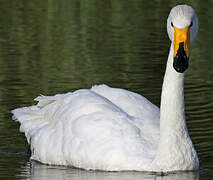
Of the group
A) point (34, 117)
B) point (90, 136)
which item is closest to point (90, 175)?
point (90, 136)

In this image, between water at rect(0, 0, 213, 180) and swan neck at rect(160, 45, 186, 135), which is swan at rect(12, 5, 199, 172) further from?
water at rect(0, 0, 213, 180)

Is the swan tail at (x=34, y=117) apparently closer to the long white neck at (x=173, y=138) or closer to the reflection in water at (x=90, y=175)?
the reflection in water at (x=90, y=175)

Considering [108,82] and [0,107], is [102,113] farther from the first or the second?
[108,82]

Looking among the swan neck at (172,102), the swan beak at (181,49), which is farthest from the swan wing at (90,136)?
the swan beak at (181,49)

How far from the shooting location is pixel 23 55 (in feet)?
59.5

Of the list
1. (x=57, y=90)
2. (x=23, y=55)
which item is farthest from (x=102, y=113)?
(x=23, y=55)

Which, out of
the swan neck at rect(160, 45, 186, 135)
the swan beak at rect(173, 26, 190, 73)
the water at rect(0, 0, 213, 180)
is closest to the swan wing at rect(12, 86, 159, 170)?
the water at rect(0, 0, 213, 180)

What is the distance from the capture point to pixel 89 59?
1762cm

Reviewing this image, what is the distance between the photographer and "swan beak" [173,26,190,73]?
856 centimetres

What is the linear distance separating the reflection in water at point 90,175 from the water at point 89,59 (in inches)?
0.4

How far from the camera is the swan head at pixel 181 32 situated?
8594mm

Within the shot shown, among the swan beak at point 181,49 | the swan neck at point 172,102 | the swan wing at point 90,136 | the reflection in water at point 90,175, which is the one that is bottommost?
the reflection in water at point 90,175

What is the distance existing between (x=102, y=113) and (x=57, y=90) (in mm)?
4318

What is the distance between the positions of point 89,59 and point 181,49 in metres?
9.02
